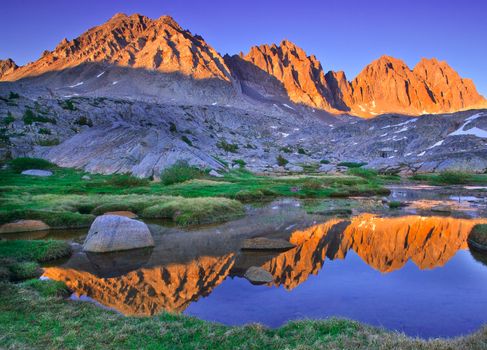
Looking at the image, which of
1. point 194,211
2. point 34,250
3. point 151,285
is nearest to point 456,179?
point 194,211

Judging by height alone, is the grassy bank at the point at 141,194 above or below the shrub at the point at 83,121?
below

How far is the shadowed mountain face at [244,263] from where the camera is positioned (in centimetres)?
1855

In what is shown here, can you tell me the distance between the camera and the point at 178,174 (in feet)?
216

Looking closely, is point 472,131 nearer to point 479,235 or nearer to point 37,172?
point 479,235

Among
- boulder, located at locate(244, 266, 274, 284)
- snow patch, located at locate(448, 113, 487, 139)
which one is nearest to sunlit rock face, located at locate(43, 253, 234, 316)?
boulder, located at locate(244, 266, 274, 284)

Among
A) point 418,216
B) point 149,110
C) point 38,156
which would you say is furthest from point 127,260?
point 149,110

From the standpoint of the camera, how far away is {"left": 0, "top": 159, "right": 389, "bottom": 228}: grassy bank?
38.2 m

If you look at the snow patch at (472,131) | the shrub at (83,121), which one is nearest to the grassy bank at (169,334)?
the shrub at (83,121)

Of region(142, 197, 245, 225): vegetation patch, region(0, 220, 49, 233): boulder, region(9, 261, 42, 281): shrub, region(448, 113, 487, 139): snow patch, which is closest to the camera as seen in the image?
region(9, 261, 42, 281): shrub

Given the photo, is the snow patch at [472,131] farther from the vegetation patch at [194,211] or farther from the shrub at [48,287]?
the shrub at [48,287]

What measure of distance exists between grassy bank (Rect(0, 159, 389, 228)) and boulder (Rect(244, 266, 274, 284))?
1691cm

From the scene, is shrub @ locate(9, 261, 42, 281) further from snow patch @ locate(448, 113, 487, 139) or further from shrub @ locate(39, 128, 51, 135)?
snow patch @ locate(448, 113, 487, 139)

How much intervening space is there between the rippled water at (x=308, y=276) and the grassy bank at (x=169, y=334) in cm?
285

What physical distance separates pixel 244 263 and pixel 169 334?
483 inches
